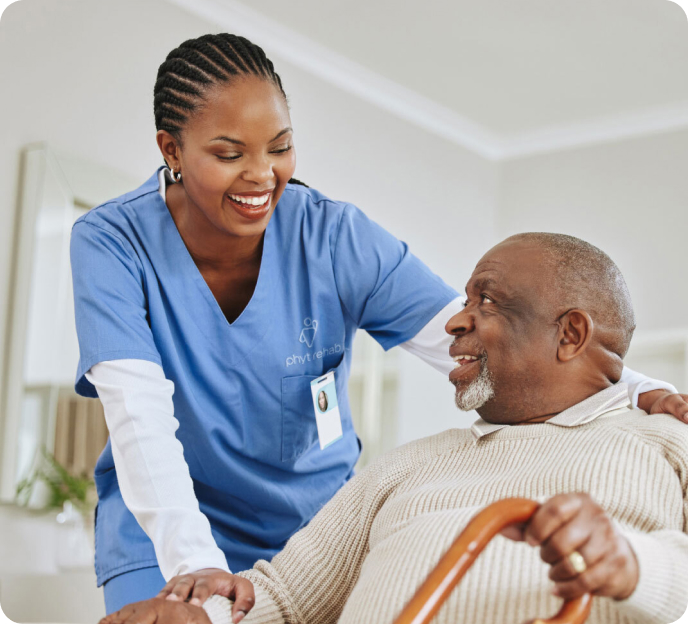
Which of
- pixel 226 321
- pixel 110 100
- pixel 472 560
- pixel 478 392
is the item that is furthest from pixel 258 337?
pixel 110 100

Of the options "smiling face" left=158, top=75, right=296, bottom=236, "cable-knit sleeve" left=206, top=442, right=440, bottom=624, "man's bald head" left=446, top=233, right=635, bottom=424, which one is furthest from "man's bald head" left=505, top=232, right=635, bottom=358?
"smiling face" left=158, top=75, right=296, bottom=236

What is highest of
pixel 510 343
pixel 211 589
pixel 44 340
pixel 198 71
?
pixel 198 71

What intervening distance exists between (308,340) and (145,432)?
0.38m

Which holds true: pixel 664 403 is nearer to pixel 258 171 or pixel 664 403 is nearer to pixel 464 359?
pixel 464 359

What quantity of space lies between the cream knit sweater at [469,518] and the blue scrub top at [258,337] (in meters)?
0.24

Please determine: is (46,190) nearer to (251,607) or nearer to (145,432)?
(145,432)

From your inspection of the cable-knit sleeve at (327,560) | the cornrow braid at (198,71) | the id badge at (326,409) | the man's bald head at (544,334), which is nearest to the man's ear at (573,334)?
the man's bald head at (544,334)

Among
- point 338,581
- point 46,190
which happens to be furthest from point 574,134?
point 338,581

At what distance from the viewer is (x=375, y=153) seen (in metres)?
3.45

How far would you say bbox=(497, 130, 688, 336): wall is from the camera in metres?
3.78

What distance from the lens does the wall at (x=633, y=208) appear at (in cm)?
378

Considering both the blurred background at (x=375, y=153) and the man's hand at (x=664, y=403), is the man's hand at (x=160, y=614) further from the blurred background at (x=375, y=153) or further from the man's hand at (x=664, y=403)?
the blurred background at (x=375, y=153)

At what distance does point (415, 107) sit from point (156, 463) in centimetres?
286

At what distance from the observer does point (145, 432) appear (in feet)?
3.48
